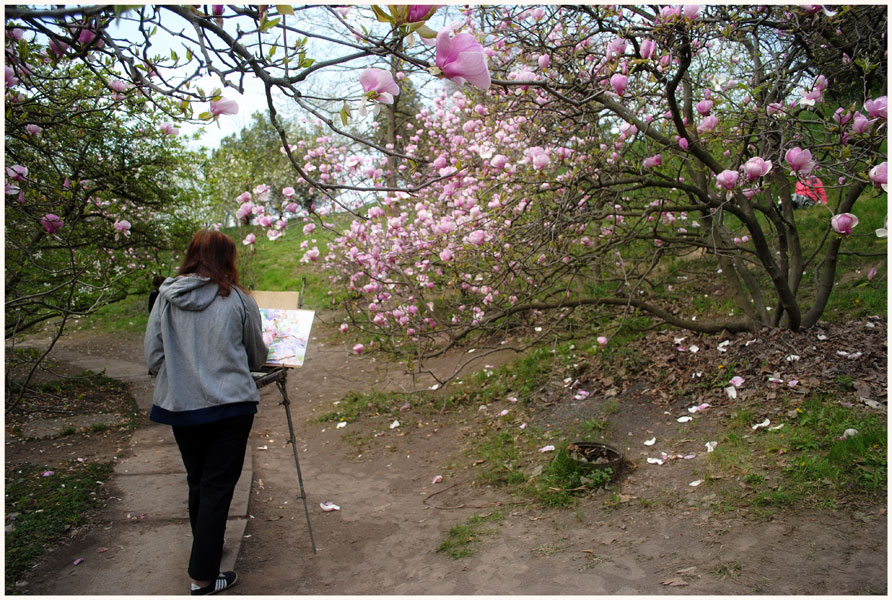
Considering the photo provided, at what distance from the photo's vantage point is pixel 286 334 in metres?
3.45

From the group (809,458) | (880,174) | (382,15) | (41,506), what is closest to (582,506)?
(809,458)

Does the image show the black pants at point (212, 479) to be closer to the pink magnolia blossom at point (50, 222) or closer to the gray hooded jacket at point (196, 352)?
the gray hooded jacket at point (196, 352)

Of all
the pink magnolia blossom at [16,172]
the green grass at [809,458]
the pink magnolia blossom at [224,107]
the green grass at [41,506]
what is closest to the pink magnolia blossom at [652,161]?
the green grass at [809,458]

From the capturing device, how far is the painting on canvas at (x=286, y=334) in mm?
3395

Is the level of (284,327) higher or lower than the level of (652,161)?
lower

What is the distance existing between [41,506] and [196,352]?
5.86 ft

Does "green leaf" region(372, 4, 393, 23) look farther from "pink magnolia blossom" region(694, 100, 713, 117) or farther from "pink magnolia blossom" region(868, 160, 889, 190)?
"pink magnolia blossom" region(694, 100, 713, 117)

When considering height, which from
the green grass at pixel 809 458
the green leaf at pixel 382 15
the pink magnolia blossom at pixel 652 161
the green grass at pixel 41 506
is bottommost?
the green grass at pixel 41 506

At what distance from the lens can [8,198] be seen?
130 inches

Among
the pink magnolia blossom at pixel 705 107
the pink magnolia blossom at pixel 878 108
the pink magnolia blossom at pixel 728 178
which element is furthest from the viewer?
the pink magnolia blossom at pixel 705 107

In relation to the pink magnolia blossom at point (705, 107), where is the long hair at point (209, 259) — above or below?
below

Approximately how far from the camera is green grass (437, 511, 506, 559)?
10.3ft

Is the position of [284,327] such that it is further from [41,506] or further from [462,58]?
[462,58]

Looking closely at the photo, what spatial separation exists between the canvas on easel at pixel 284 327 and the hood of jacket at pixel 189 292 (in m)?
0.62
